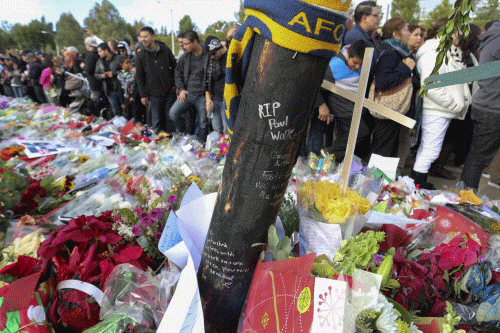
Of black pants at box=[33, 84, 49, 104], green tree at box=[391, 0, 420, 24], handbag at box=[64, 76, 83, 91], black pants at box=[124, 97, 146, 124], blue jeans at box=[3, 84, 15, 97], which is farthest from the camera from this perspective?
green tree at box=[391, 0, 420, 24]

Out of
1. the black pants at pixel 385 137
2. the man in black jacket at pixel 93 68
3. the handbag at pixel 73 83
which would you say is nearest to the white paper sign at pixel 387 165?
the black pants at pixel 385 137

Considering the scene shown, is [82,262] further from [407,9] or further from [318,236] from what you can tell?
[407,9]

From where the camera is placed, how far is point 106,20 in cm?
4919

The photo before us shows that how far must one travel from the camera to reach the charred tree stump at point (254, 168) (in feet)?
2.98

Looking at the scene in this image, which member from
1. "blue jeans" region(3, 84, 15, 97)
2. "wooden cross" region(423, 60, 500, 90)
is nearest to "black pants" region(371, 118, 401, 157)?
"wooden cross" region(423, 60, 500, 90)

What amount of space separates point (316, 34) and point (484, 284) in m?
1.32

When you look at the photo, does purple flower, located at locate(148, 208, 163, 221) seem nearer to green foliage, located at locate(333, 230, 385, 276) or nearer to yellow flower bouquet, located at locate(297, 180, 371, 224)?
yellow flower bouquet, located at locate(297, 180, 371, 224)

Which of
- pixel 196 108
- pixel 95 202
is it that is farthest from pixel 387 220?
pixel 196 108

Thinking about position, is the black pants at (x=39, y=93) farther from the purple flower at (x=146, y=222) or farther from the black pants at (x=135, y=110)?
the purple flower at (x=146, y=222)

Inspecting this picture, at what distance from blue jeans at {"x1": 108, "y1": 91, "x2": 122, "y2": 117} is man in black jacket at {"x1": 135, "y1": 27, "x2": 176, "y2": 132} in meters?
→ 1.68

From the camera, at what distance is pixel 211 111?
5094 millimetres

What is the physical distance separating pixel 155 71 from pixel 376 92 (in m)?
3.78

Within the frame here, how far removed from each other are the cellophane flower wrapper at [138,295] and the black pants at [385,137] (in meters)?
3.04

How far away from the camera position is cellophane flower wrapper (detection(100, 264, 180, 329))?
3.95 ft
